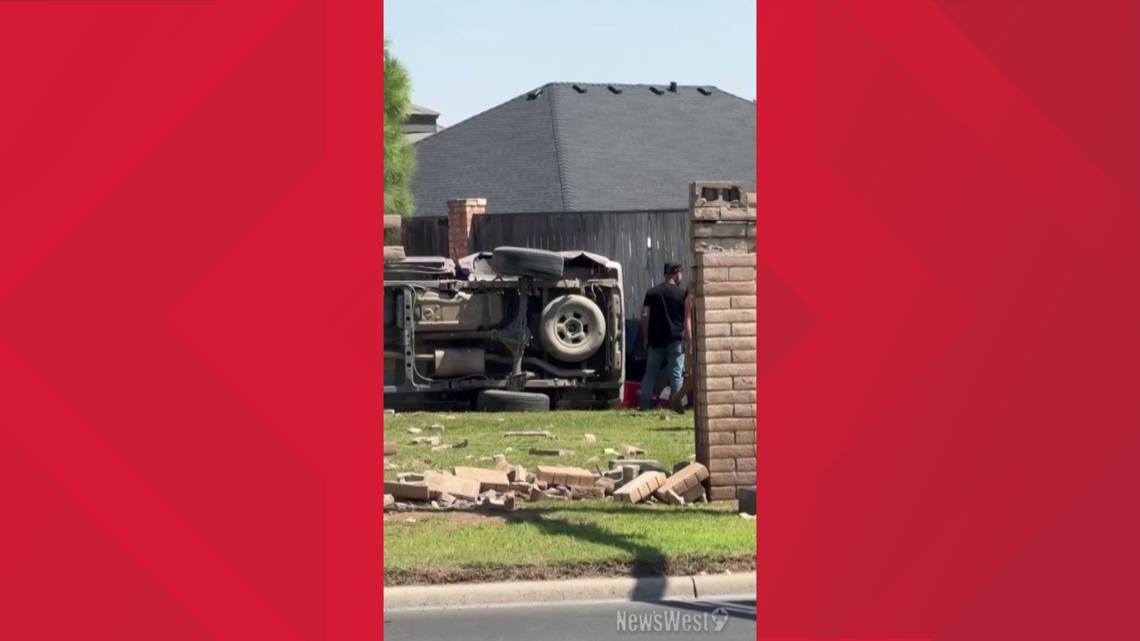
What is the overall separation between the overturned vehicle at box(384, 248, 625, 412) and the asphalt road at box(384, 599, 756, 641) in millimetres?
11377

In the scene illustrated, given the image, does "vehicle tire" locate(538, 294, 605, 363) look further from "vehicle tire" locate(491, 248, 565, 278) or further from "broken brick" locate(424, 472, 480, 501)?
"broken brick" locate(424, 472, 480, 501)

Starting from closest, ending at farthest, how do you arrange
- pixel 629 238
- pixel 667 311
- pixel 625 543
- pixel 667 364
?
pixel 625 543
pixel 667 311
pixel 667 364
pixel 629 238

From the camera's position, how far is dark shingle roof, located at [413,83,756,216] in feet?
123

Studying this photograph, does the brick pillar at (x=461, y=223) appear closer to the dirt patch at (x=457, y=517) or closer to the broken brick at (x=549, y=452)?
the broken brick at (x=549, y=452)

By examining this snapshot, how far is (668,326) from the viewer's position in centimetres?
2008

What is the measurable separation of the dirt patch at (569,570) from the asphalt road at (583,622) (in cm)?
30

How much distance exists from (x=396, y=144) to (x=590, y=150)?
14.0 ft

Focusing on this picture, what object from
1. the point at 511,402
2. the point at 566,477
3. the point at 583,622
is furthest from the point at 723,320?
the point at 511,402

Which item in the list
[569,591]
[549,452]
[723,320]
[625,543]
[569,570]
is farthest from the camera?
[549,452]

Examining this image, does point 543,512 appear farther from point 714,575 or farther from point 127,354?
point 127,354

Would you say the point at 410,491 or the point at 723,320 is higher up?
the point at 723,320

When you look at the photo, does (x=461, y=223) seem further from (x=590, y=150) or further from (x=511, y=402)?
(x=511, y=402)

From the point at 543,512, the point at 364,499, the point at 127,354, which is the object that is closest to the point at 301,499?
the point at 364,499

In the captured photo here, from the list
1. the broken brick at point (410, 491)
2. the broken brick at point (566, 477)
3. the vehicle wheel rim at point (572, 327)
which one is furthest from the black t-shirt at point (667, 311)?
the broken brick at point (410, 491)
